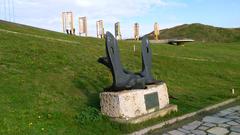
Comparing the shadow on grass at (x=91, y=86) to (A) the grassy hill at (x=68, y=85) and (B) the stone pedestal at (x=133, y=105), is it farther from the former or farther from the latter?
(B) the stone pedestal at (x=133, y=105)

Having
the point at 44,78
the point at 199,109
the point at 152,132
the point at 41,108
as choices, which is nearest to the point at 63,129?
the point at 41,108

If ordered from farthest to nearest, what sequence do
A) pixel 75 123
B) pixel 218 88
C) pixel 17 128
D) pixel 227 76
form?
pixel 227 76, pixel 218 88, pixel 75 123, pixel 17 128

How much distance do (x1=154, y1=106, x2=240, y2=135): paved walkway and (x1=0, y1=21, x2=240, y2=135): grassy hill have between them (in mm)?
673

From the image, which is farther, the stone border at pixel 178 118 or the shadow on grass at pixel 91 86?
the shadow on grass at pixel 91 86

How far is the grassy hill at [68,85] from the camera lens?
306 inches

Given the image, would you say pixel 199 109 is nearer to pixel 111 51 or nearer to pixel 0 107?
pixel 111 51

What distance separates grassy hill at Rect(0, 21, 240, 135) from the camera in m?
7.77

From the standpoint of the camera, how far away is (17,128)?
7.20 meters

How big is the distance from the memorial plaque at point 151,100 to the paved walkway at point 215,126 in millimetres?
855

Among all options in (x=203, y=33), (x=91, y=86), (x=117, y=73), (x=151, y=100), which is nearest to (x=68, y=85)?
(x=91, y=86)

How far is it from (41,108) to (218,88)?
709 cm

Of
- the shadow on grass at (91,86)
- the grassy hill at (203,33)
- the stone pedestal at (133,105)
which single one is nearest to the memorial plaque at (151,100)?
the stone pedestal at (133,105)

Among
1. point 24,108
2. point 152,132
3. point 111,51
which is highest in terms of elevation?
point 111,51

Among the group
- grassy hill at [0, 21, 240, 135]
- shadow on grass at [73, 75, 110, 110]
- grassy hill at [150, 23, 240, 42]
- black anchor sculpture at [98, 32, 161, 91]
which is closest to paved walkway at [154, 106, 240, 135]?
grassy hill at [0, 21, 240, 135]
